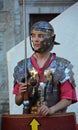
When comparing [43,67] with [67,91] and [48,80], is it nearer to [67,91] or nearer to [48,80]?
[48,80]

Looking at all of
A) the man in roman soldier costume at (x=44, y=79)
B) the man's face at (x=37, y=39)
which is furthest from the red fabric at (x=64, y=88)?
the man's face at (x=37, y=39)

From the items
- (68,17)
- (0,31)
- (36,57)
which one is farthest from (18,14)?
(36,57)

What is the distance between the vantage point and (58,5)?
294 inches

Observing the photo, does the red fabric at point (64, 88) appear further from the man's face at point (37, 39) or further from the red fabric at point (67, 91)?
the man's face at point (37, 39)

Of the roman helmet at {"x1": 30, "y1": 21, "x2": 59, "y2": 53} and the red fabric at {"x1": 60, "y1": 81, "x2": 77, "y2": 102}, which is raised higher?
the roman helmet at {"x1": 30, "y1": 21, "x2": 59, "y2": 53}

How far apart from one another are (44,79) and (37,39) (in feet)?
0.85

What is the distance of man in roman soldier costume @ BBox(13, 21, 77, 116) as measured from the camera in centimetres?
351

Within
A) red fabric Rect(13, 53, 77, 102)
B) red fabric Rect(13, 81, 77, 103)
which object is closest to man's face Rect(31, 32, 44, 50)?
red fabric Rect(13, 53, 77, 102)

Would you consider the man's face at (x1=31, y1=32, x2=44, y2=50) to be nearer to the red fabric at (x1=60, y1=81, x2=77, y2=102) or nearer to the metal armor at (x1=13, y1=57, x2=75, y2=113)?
the metal armor at (x1=13, y1=57, x2=75, y2=113)

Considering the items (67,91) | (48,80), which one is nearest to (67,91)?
(67,91)

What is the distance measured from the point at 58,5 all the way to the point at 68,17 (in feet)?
2.20

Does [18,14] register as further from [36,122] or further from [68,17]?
[36,122]

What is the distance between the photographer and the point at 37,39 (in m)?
3.59

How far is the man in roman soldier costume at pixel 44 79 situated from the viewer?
3510 mm
